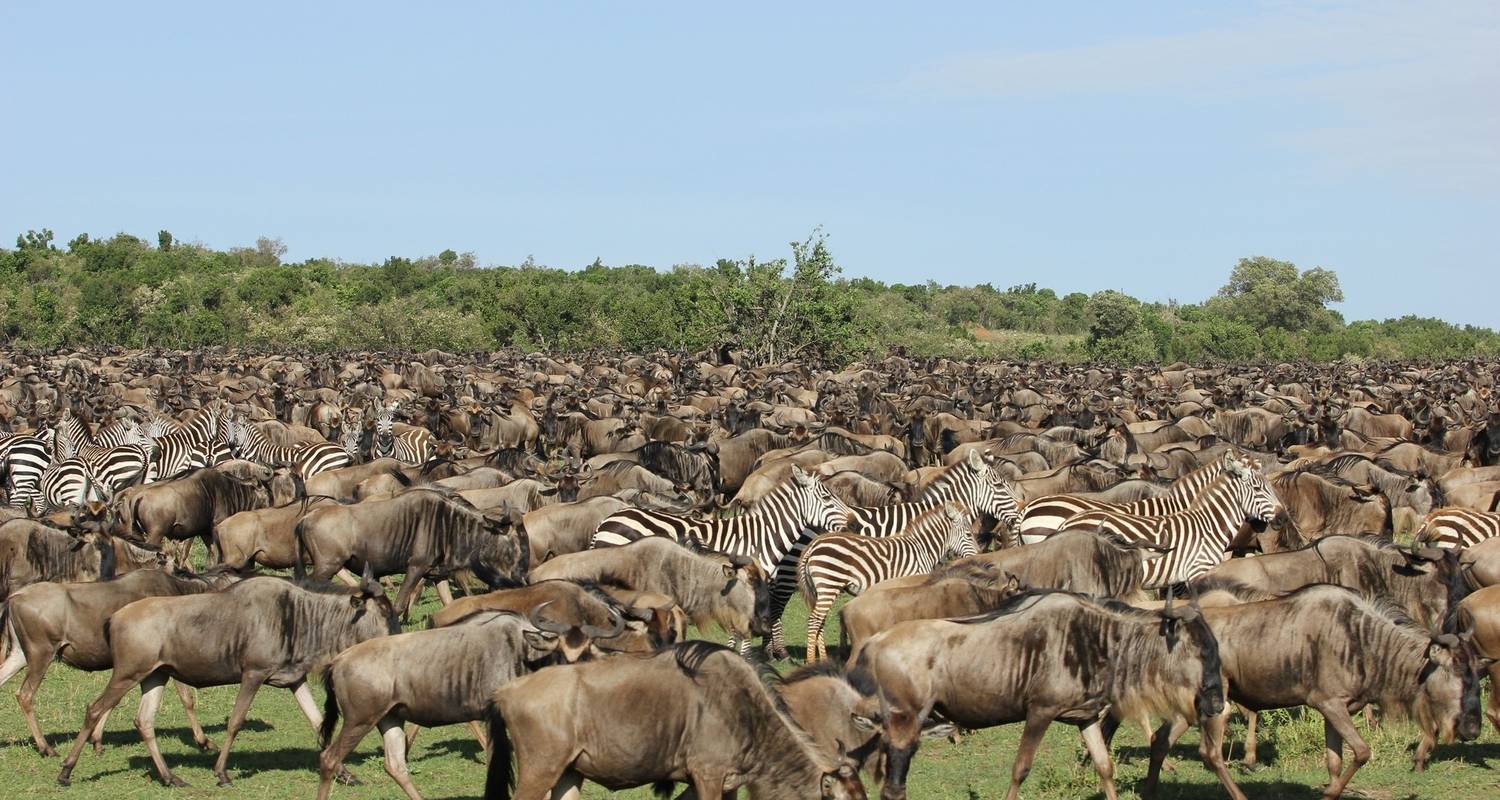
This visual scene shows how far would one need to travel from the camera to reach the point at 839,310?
5444cm

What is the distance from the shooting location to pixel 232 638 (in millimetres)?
9688

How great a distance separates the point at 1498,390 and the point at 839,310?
828 inches

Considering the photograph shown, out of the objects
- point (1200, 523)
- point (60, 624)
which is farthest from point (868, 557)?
point (60, 624)

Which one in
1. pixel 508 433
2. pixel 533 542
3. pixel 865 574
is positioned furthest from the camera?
pixel 508 433

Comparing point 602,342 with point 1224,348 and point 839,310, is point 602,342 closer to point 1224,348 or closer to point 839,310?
point 839,310

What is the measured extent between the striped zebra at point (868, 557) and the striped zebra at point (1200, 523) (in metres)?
0.97

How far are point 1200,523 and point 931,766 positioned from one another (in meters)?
4.41

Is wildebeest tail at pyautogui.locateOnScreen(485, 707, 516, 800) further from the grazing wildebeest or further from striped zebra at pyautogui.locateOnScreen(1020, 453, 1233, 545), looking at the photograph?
striped zebra at pyautogui.locateOnScreen(1020, 453, 1233, 545)

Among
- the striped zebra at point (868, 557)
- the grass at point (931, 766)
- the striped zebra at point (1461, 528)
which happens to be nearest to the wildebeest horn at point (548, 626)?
the grass at point (931, 766)

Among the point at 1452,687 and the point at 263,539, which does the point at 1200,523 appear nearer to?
the point at 1452,687

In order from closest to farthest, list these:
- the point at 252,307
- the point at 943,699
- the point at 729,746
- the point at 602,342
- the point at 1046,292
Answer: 1. the point at 729,746
2. the point at 943,699
3. the point at 602,342
4. the point at 252,307
5. the point at 1046,292

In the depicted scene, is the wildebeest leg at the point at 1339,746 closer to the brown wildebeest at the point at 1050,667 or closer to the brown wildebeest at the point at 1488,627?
the brown wildebeest at the point at 1050,667

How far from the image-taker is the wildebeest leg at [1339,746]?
338 inches

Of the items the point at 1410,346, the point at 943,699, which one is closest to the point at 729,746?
the point at 943,699
